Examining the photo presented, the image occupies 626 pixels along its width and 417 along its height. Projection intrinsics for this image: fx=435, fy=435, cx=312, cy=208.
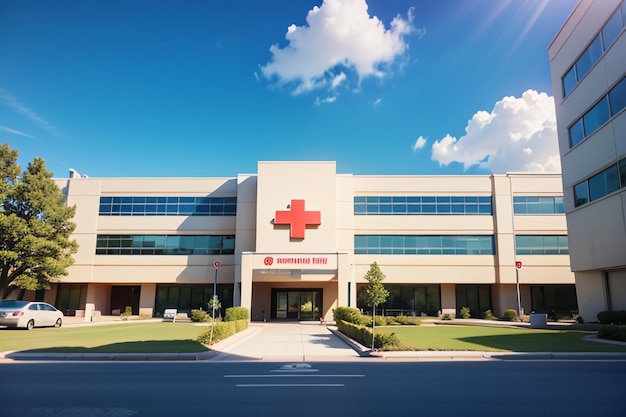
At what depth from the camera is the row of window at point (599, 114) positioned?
21087 mm

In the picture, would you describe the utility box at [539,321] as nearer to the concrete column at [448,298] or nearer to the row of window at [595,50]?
the concrete column at [448,298]

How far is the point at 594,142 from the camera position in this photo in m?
23.5

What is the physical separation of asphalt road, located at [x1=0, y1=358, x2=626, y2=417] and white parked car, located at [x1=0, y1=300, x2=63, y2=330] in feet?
41.5

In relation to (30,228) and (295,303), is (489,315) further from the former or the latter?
(30,228)

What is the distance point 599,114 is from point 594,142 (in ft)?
4.86

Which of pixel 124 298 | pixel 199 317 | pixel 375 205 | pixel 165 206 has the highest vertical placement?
pixel 375 205

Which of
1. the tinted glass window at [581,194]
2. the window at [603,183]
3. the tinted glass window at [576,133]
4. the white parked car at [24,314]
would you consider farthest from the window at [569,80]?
the white parked car at [24,314]

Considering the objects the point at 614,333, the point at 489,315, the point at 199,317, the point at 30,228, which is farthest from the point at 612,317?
the point at 30,228

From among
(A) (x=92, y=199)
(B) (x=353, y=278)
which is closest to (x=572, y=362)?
(B) (x=353, y=278)

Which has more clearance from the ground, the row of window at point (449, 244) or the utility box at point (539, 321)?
the row of window at point (449, 244)

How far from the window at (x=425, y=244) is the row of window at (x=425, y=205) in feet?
6.67

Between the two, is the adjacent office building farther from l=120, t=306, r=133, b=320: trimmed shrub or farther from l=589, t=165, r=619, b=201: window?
l=120, t=306, r=133, b=320: trimmed shrub

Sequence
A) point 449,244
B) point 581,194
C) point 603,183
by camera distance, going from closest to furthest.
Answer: point 603,183
point 581,194
point 449,244

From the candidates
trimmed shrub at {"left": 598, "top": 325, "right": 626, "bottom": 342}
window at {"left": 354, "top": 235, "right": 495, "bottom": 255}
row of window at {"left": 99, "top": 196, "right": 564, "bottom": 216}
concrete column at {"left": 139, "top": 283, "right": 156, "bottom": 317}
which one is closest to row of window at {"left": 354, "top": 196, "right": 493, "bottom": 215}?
row of window at {"left": 99, "top": 196, "right": 564, "bottom": 216}
